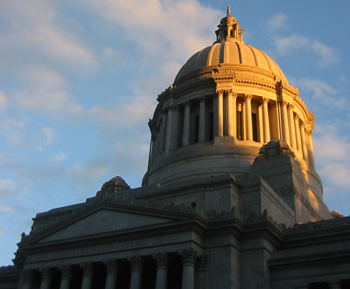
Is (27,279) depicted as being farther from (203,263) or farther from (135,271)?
(203,263)

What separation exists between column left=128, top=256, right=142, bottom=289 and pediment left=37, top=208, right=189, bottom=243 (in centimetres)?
210

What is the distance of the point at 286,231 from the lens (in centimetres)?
3278

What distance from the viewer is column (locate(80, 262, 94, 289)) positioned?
3222 centimetres

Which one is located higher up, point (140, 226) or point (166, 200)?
point (166, 200)

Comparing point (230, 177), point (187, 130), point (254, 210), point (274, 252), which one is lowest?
point (274, 252)

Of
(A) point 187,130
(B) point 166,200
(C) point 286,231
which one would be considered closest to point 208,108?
(A) point 187,130

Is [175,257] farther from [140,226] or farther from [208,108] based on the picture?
[208,108]

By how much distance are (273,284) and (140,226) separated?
966cm

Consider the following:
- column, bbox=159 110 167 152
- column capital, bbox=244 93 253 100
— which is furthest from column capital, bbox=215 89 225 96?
column, bbox=159 110 167 152

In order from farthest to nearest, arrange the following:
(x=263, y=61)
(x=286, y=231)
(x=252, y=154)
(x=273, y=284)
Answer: (x=263, y=61) → (x=252, y=154) → (x=286, y=231) → (x=273, y=284)

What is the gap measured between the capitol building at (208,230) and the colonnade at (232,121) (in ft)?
0.80

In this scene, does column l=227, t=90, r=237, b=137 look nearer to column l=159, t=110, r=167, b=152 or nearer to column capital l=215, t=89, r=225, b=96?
column capital l=215, t=89, r=225, b=96

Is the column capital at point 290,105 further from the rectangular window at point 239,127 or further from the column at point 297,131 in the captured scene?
the rectangular window at point 239,127

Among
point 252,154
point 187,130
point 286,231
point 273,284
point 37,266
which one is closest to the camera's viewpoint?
point 273,284
